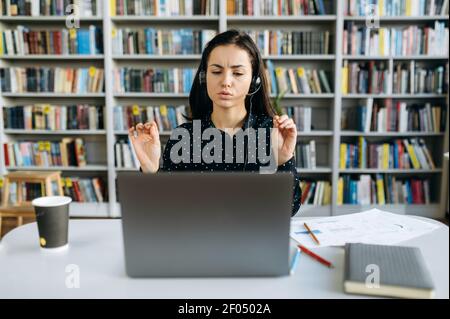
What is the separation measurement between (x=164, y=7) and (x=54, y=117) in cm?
128

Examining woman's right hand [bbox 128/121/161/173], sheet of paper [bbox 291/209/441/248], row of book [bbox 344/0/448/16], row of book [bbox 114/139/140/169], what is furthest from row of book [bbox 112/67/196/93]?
sheet of paper [bbox 291/209/441/248]

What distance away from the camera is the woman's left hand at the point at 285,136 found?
1.06 m

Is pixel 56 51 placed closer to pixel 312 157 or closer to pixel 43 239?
pixel 312 157

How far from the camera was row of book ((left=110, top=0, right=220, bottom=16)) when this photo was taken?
3.44 meters

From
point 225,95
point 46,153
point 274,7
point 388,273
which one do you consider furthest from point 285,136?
point 46,153

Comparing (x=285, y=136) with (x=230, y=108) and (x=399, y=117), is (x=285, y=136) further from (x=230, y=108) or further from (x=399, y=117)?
(x=399, y=117)

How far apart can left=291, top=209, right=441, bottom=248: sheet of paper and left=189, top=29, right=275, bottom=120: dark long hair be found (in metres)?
0.56

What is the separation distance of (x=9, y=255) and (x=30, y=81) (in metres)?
3.03

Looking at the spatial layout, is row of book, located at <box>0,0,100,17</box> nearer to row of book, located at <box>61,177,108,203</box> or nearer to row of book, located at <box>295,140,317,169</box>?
row of book, located at <box>61,177,108,203</box>

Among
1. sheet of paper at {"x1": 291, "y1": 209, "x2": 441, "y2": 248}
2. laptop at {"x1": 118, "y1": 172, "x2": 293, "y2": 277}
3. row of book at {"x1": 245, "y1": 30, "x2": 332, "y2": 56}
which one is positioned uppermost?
row of book at {"x1": 245, "y1": 30, "x2": 332, "y2": 56}

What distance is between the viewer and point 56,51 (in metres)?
3.53

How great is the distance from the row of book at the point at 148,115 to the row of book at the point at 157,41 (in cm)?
45

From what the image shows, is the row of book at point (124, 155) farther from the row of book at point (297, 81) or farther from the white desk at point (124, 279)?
the white desk at point (124, 279)

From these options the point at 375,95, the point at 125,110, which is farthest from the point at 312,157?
the point at 125,110
